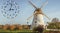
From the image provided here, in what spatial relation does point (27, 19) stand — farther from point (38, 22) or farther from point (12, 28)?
point (12, 28)

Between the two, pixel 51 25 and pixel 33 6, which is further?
pixel 51 25

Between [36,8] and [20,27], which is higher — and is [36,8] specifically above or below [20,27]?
above

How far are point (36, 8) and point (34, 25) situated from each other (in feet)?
8.54

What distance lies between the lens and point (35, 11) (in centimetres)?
2970

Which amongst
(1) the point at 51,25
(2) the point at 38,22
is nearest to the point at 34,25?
(2) the point at 38,22

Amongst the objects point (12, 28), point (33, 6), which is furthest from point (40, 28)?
point (12, 28)

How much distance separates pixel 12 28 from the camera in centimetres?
3350

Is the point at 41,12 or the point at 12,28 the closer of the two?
the point at 41,12

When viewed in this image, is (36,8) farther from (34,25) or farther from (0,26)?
(0,26)

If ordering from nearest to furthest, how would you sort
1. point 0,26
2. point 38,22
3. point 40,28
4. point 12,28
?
point 40,28
point 38,22
point 12,28
point 0,26

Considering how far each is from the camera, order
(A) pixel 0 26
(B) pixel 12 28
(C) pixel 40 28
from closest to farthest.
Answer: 1. (C) pixel 40 28
2. (B) pixel 12 28
3. (A) pixel 0 26

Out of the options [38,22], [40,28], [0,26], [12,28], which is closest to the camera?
[40,28]

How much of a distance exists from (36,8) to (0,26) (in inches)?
371

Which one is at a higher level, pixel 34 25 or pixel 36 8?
pixel 36 8
